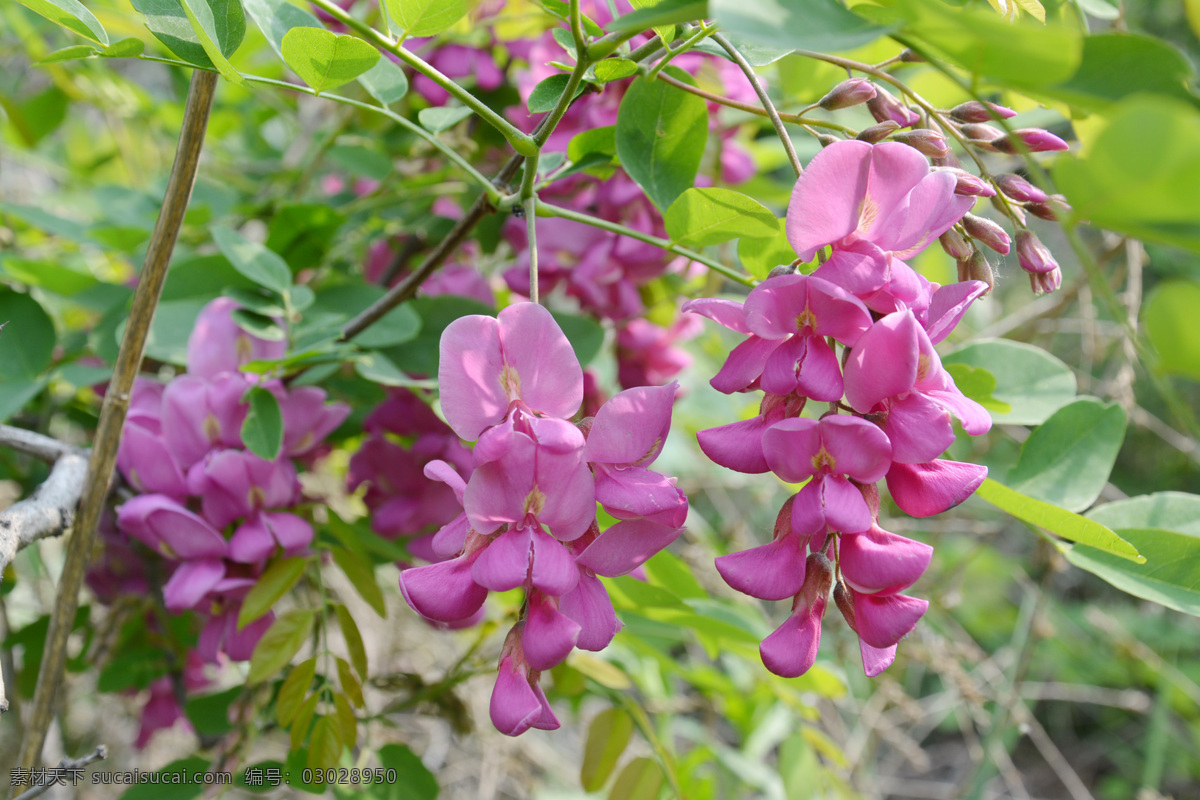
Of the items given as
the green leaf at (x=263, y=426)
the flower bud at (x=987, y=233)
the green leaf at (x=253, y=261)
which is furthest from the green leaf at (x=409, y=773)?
the flower bud at (x=987, y=233)

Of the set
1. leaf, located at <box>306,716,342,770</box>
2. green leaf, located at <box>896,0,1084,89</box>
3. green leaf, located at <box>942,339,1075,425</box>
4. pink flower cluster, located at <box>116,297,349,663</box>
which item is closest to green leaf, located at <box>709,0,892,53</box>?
green leaf, located at <box>896,0,1084,89</box>

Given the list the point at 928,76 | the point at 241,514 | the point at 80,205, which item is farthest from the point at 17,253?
the point at 928,76

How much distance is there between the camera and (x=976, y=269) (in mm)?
467

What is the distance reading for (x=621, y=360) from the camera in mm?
947

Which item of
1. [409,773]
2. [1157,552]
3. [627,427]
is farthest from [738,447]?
[409,773]

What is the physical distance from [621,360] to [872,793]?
1.08 meters

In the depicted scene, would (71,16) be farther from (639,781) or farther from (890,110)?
(639,781)

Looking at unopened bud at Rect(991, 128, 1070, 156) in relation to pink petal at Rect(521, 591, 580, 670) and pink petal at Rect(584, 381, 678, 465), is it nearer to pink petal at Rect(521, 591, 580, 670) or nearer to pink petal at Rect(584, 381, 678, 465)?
pink petal at Rect(584, 381, 678, 465)

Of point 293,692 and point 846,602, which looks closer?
point 846,602

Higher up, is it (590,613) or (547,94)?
(547,94)

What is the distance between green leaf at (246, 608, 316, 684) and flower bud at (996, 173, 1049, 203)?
57cm

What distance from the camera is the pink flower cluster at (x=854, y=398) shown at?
41 centimetres

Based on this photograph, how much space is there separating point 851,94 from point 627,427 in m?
0.24

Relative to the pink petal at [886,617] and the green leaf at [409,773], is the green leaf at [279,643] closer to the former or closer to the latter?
the green leaf at [409,773]
